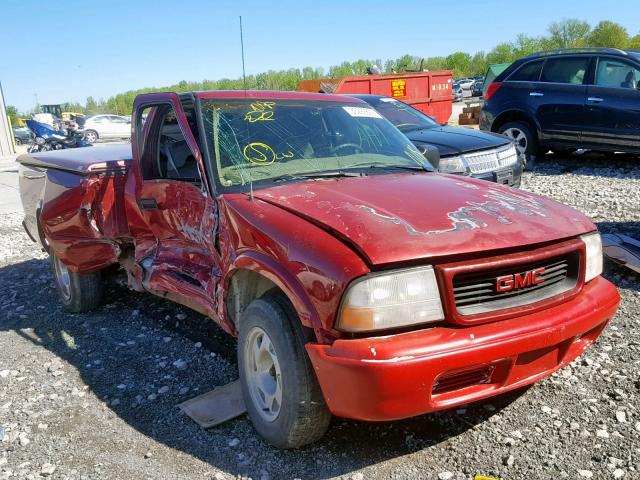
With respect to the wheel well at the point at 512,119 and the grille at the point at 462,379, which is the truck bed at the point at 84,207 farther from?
the wheel well at the point at 512,119

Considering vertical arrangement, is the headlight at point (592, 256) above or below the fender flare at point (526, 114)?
below

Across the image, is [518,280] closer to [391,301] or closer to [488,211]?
[488,211]

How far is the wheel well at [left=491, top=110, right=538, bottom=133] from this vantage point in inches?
390

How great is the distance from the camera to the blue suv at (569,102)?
877 centimetres

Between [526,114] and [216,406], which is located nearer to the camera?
[216,406]

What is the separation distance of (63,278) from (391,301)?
3688 mm

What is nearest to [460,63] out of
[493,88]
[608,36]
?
[608,36]

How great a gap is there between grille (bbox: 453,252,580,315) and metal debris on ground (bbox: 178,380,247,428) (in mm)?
1438

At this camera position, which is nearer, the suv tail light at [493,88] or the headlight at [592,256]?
the headlight at [592,256]

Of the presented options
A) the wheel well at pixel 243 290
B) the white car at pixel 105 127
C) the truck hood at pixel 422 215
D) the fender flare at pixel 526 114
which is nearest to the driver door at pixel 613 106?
the fender flare at pixel 526 114

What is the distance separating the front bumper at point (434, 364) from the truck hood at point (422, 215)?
0.33 metres

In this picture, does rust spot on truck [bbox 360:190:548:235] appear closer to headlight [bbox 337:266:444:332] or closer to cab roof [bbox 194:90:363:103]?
headlight [bbox 337:266:444:332]

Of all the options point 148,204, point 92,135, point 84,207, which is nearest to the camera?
point 148,204

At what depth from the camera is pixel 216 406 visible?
3.20m
